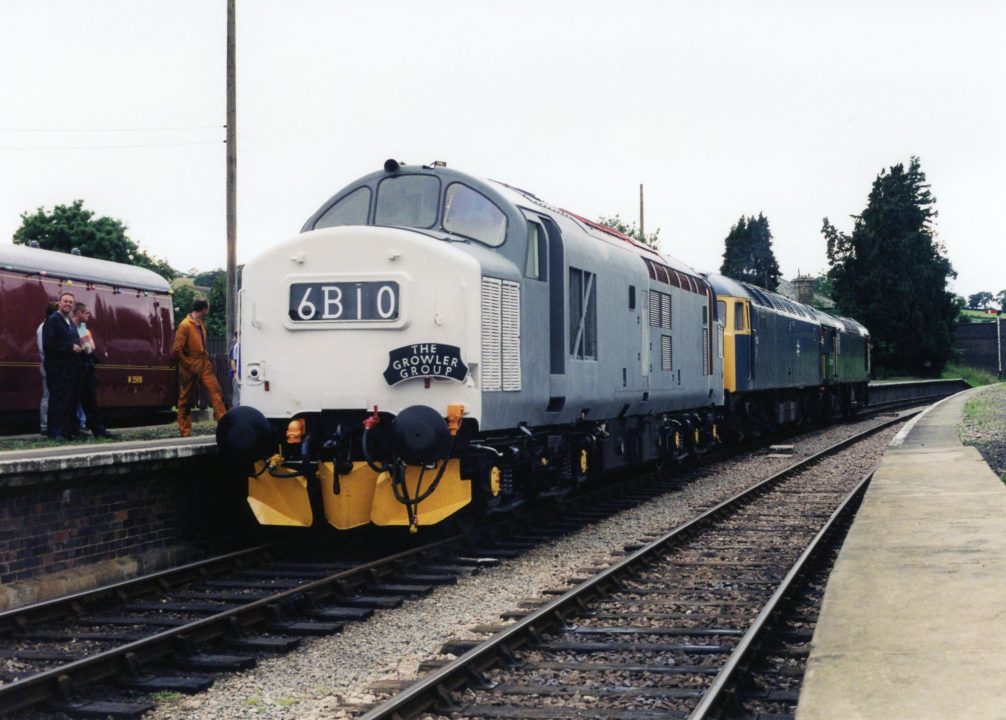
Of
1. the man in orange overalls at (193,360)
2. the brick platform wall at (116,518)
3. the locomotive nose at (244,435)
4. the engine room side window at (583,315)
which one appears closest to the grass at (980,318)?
the engine room side window at (583,315)

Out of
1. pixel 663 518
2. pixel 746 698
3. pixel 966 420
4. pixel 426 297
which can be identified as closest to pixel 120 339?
pixel 663 518

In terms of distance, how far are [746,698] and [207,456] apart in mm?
5870

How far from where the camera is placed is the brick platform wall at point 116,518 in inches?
326

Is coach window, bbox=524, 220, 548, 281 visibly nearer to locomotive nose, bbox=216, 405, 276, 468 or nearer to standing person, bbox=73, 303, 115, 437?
locomotive nose, bbox=216, 405, 276, 468

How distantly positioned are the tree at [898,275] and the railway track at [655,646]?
64.1 meters

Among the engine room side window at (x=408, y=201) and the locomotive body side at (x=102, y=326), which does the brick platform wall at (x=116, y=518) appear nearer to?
the engine room side window at (x=408, y=201)

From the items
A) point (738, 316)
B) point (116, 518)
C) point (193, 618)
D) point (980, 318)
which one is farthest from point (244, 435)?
point (980, 318)

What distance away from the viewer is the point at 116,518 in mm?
9250

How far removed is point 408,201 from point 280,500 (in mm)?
Result: 2794

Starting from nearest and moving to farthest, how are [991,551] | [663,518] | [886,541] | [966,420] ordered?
[991,551] → [886,541] → [663,518] → [966,420]

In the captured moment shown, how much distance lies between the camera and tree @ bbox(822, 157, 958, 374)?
236 feet

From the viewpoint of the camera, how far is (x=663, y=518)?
12.9 metres

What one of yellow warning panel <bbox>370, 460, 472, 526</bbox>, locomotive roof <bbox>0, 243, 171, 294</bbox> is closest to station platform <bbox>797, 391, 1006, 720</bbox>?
yellow warning panel <bbox>370, 460, 472, 526</bbox>

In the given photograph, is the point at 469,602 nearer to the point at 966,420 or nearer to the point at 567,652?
the point at 567,652
